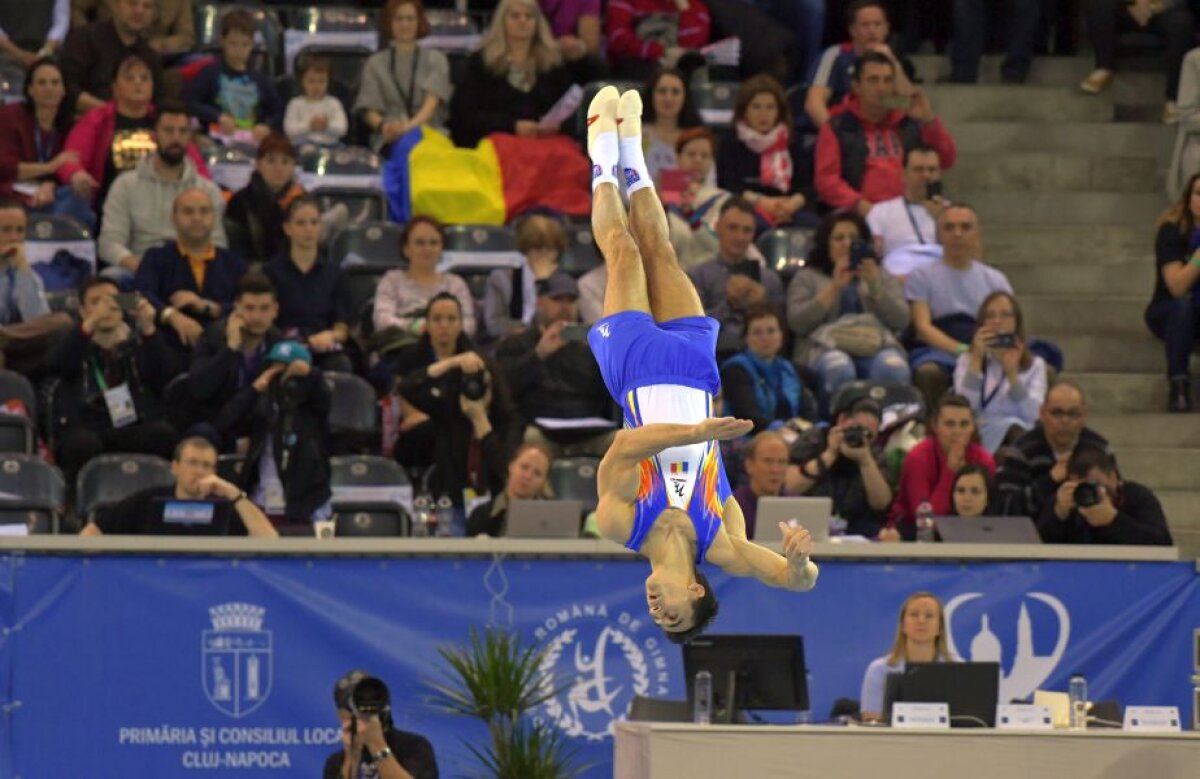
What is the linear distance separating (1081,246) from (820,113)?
6.18ft

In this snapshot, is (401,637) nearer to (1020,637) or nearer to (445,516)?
(445,516)

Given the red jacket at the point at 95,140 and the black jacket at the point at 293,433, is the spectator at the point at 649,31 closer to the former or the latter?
the red jacket at the point at 95,140

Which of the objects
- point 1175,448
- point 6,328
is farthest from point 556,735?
point 1175,448

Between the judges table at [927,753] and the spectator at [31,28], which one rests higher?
the spectator at [31,28]

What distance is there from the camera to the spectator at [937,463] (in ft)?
38.2

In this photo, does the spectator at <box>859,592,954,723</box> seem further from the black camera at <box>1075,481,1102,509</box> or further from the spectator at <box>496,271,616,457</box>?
the spectator at <box>496,271,616,457</box>

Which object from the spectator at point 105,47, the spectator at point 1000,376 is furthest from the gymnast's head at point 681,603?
the spectator at point 105,47

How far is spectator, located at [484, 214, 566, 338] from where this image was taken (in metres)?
12.9

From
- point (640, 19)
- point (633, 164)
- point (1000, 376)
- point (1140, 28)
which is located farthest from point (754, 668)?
point (1140, 28)

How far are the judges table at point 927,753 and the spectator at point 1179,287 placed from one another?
4.53 meters

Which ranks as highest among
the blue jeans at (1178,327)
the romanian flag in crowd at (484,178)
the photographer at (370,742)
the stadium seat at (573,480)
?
the romanian flag in crowd at (484,178)

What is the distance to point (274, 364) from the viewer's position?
1158 cm

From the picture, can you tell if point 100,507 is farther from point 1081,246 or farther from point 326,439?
point 1081,246

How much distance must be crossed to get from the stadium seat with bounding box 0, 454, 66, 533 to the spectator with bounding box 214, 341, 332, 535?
93 centimetres
